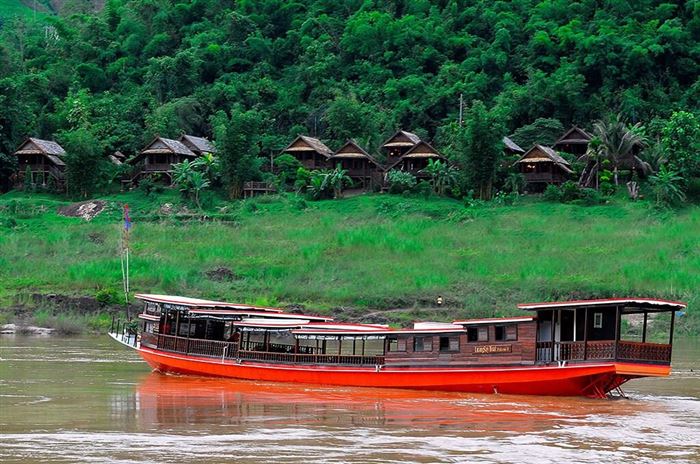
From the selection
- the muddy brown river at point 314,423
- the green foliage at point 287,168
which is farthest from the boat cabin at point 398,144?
the muddy brown river at point 314,423

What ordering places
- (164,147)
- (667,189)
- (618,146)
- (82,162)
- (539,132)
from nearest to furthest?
(667,189), (618,146), (82,162), (164,147), (539,132)

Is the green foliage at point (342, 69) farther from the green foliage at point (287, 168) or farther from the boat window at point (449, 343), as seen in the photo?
the boat window at point (449, 343)

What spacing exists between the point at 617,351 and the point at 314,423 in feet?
30.0

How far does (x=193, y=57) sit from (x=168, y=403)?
72.6m

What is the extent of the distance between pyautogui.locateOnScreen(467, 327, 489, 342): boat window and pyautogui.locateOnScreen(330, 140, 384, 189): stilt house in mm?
43167

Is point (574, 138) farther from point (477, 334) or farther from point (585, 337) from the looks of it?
point (585, 337)

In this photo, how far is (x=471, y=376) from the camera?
103 ft

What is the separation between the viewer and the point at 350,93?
9225cm

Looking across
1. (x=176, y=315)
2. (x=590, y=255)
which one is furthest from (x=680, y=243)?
(x=176, y=315)

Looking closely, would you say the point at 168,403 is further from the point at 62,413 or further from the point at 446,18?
the point at 446,18

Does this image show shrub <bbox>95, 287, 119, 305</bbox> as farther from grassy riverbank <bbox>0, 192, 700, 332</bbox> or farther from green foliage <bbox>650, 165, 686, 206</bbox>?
green foliage <bbox>650, 165, 686, 206</bbox>

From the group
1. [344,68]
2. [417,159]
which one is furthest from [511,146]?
[344,68]

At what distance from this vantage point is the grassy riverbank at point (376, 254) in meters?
52.3

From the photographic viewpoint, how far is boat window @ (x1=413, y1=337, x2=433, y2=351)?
32125mm
